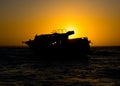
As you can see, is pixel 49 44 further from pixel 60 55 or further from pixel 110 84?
pixel 110 84

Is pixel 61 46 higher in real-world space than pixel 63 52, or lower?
higher

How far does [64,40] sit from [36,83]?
3670 centimetres

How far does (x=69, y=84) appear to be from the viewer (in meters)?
27.0

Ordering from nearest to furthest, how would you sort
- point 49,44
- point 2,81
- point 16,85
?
1. point 16,85
2. point 2,81
3. point 49,44

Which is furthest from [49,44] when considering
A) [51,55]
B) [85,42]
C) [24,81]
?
[24,81]

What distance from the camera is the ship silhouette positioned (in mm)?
63156

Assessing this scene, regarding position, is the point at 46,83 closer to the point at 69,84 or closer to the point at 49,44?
the point at 69,84

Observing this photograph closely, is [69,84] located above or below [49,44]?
below

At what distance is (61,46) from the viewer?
63.2m

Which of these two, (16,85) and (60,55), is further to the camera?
(60,55)

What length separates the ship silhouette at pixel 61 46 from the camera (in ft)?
207

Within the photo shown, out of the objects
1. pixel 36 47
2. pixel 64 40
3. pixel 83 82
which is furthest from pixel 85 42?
pixel 83 82

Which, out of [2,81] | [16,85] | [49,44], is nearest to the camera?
[16,85]

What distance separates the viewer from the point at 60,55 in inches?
2522
